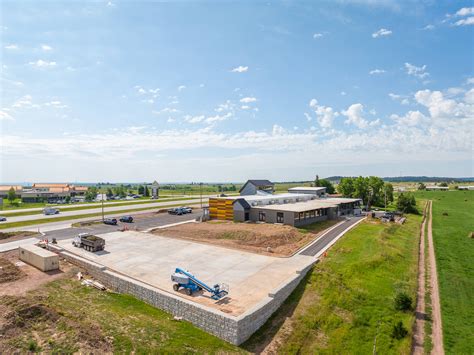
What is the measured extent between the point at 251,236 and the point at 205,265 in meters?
15.0

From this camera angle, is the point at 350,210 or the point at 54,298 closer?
the point at 54,298

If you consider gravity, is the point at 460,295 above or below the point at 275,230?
below

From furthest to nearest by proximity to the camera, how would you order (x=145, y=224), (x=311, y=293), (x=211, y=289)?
(x=145, y=224) < (x=311, y=293) < (x=211, y=289)

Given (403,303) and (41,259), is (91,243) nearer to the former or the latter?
(41,259)

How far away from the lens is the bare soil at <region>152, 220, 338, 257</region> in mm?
40906

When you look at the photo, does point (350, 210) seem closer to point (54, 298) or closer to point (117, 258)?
point (117, 258)

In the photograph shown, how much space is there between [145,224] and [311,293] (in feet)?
144

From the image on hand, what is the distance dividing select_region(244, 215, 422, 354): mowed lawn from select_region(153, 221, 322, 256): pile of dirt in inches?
272

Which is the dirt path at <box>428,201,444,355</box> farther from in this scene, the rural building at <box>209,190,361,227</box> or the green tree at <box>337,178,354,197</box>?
the green tree at <box>337,178,354,197</box>

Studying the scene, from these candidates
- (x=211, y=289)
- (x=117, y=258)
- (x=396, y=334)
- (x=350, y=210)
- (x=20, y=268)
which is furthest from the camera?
(x=350, y=210)

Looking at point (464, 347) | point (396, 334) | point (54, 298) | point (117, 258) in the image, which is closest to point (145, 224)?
point (117, 258)

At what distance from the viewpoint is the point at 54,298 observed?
25359mm

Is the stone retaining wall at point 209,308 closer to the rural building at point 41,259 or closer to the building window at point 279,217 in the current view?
the rural building at point 41,259

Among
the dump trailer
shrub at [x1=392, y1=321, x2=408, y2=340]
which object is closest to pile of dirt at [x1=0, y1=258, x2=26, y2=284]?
the dump trailer
